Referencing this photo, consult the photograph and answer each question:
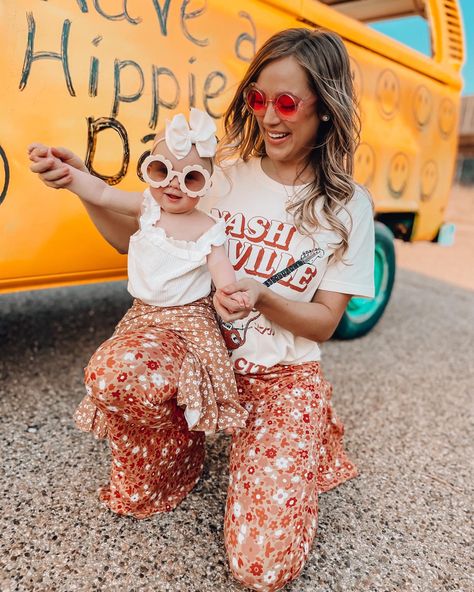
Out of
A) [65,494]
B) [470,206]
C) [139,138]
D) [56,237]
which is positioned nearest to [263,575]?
[65,494]

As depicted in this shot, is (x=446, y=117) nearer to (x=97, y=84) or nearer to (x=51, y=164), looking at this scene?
(x=97, y=84)

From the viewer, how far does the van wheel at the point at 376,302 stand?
3.14m

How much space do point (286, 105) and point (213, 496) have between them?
116 cm

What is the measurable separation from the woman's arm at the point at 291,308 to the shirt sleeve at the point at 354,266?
29 mm

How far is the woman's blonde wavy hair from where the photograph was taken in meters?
1.46

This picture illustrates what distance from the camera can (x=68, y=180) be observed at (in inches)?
55.4

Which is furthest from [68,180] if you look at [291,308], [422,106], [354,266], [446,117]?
[446,117]

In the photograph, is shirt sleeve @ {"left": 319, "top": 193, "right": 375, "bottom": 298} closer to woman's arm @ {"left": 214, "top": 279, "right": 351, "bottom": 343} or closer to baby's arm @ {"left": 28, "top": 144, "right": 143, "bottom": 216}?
woman's arm @ {"left": 214, "top": 279, "right": 351, "bottom": 343}

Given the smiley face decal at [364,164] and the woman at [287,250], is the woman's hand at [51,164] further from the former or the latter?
the smiley face decal at [364,164]

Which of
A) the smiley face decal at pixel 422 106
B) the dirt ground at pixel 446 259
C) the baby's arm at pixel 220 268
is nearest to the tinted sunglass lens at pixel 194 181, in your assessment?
the baby's arm at pixel 220 268

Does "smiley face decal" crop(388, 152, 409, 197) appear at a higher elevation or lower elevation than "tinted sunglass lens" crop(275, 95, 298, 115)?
lower

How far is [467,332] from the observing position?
Result: 12.3 feet

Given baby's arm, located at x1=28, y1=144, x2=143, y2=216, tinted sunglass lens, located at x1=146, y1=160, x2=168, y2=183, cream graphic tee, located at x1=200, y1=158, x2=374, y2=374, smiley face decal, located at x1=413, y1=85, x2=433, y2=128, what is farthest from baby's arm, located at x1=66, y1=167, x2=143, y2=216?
smiley face decal, located at x1=413, y1=85, x2=433, y2=128

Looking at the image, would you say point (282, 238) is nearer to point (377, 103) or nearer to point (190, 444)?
point (190, 444)
